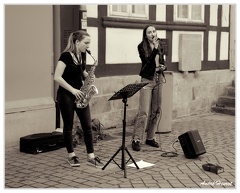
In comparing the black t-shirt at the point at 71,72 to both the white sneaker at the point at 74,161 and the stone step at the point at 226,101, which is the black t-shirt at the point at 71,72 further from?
the stone step at the point at 226,101

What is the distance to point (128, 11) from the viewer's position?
30.8 ft

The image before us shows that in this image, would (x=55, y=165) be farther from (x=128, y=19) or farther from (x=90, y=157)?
(x=128, y=19)

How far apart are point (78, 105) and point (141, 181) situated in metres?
1.24

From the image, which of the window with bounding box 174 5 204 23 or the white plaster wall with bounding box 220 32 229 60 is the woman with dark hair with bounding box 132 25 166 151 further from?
the white plaster wall with bounding box 220 32 229 60

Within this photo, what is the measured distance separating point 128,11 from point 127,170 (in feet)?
13.3

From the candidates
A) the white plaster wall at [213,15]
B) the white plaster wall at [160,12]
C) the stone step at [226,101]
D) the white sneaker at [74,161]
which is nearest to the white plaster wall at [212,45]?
the white plaster wall at [213,15]

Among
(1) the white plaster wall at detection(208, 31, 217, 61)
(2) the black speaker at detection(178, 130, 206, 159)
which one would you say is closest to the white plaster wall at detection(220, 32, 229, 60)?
(1) the white plaster wall at detection(208, 31, 217, 61)

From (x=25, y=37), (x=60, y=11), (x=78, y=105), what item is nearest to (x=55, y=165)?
(x=78, y=105)

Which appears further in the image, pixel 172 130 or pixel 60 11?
pixel 172 130

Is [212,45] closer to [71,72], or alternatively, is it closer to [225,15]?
[225,15]

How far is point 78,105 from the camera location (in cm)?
620

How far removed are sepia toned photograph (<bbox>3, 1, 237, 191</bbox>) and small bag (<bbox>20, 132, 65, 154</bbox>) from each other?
15mm

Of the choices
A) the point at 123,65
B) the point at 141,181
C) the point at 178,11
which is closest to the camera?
the point at 141,181

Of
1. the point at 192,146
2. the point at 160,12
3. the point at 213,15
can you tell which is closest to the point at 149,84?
the point at 192,146
